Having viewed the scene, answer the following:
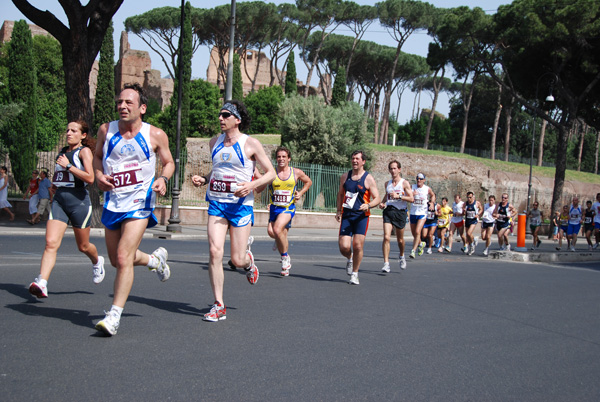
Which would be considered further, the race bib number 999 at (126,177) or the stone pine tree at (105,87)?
the stone pine tree at (105,87)

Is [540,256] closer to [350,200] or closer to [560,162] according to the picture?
[350,200]

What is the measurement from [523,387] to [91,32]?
49.5 ft

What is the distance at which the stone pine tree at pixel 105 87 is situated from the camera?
129ft

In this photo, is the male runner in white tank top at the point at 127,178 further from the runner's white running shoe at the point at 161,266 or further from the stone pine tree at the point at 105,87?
the stone pine tree at the point at 105,87

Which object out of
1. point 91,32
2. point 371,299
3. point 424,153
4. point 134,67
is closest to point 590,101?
point 424,153

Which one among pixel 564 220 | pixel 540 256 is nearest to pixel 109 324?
pixel 540 256

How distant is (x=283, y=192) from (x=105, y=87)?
109 ft

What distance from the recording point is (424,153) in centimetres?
4734

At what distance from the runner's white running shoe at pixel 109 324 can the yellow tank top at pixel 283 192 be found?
523cm

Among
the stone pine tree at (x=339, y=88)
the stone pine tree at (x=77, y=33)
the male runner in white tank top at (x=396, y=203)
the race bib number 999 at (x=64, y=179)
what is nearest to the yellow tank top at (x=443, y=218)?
the male runner in white tank top at (x=396, y=203)

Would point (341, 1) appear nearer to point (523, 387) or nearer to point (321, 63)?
point (321, 63)

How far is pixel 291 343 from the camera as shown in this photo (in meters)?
4.77

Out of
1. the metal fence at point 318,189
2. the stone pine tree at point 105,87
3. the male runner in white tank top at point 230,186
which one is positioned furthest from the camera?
the stone pine tree at point 105,87

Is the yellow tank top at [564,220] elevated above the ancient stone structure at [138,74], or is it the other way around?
the ancient stone structure at [138,74]
